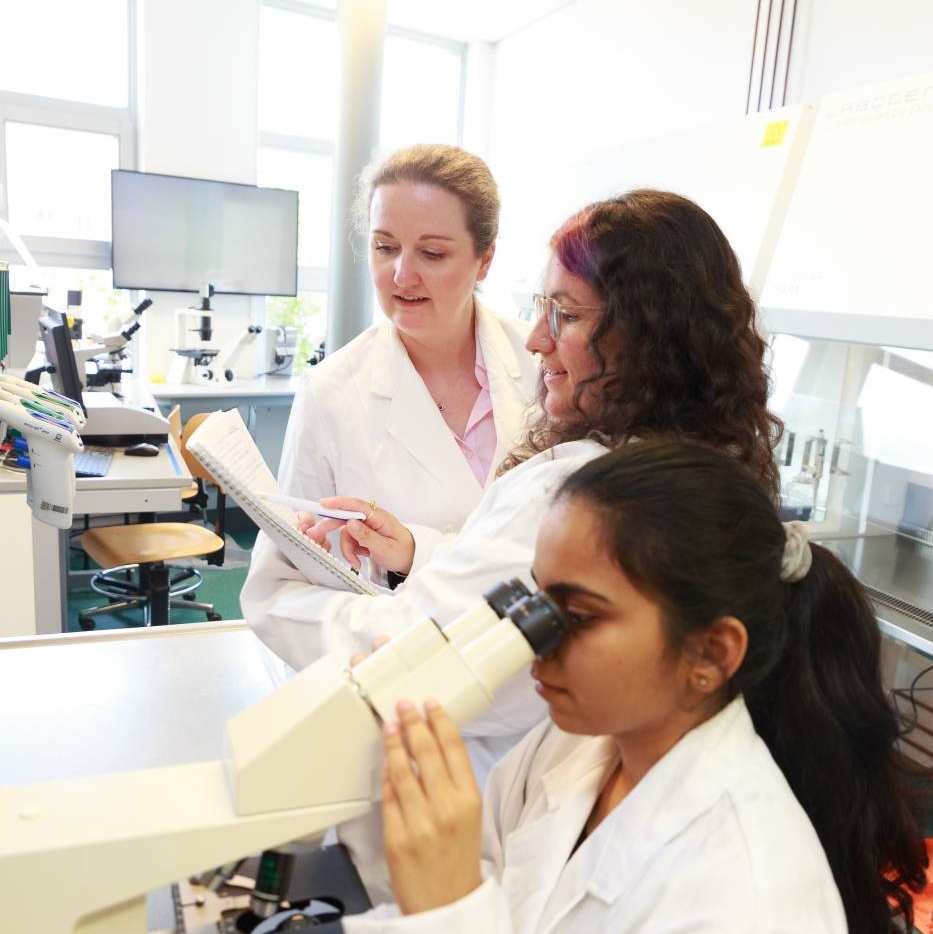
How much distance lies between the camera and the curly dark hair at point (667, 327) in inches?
34.7

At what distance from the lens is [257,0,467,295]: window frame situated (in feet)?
16.3

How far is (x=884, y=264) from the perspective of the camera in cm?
193

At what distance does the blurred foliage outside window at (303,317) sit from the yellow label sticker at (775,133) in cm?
353

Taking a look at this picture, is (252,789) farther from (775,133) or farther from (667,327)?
(775,133)

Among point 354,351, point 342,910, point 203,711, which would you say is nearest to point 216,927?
point 342,910

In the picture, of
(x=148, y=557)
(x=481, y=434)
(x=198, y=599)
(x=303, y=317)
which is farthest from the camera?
(x=303, y=317)

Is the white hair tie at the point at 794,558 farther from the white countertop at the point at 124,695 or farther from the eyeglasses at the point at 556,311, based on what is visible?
the white countertop at the point at 124,695

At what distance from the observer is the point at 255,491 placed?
0.91m

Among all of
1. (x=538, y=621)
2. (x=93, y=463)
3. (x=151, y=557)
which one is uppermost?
(x=538, y=621)

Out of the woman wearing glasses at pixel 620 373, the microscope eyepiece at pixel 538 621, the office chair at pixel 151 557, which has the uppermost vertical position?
the woman wearing glasses at pixel 620 373

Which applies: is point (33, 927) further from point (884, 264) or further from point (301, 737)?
point (884, 264)

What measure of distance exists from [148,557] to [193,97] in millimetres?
2888

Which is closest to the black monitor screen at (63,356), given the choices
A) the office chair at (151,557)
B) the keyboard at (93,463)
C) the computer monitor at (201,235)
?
the keyboard at (93,463)

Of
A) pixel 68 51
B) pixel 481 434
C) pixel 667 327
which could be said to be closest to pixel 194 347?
pixel 68 51
